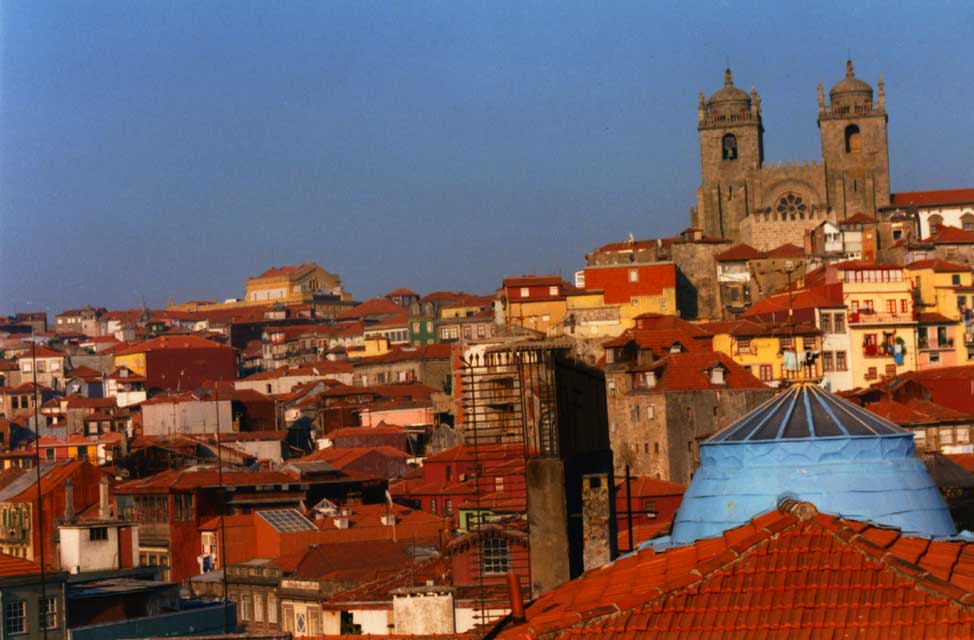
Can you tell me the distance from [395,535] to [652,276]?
43.1 metres

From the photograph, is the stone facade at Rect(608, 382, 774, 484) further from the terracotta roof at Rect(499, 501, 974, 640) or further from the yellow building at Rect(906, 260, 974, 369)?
the terracotta roof at Rect(499, 501, 974, 640)

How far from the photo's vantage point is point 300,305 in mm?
186125

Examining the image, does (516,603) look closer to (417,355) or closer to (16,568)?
(16,568)

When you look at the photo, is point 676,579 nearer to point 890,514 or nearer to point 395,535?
point 890,514

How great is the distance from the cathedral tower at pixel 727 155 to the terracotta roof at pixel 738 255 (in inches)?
604

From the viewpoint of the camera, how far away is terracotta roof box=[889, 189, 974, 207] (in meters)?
123

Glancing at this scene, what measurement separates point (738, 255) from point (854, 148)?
25.2 meters

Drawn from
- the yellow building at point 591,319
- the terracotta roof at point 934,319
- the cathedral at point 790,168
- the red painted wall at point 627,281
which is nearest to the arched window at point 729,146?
the cathedral at point 790,168

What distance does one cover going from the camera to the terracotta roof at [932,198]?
123m

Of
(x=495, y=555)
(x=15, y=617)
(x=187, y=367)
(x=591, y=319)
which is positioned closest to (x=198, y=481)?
(x=591, y=319)

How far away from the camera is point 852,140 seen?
130250 millimetres

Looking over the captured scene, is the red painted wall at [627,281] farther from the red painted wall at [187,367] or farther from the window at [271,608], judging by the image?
the window at [271,608]

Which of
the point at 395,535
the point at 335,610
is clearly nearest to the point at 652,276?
the point at 395,535

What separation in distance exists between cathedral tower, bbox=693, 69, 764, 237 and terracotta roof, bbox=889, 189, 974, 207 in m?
8.71
